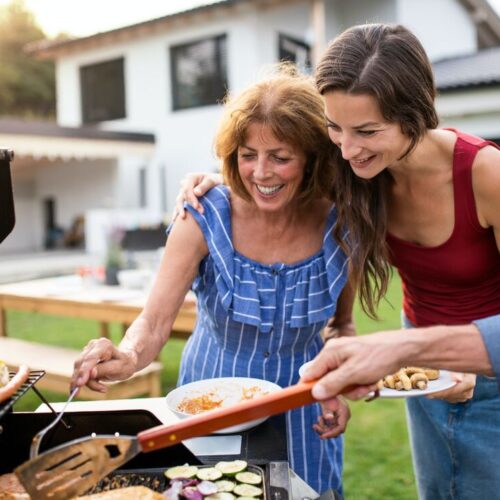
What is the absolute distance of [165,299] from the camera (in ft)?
6.74

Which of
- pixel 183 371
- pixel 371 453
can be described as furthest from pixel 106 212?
pixel 183 371

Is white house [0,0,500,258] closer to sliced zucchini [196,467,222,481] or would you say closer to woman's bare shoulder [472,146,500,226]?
woman's bare shoulder [472,146,500,226]

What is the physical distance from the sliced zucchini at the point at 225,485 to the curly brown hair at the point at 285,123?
1.05 m

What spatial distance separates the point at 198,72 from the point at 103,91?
3465mm

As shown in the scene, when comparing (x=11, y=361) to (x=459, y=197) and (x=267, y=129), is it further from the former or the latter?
(x=459, y=197)

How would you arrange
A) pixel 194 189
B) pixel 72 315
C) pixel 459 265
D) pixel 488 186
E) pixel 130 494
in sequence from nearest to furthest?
pixel 130 494 < pixel 488 186 < pixel 459 265 < pixel 194 189 < pixel 72 315

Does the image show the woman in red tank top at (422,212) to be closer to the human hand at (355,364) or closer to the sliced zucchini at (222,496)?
the human hand at (355,364)

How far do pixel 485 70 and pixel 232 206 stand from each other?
36.7 feet

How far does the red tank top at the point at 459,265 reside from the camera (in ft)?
6.05

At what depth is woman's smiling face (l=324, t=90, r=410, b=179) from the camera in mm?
1623

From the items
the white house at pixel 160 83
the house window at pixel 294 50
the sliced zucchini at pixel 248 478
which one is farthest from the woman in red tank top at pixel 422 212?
the house window at pixel 294 50

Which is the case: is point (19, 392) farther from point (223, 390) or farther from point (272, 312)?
point (272, 312)

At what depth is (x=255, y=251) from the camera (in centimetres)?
216

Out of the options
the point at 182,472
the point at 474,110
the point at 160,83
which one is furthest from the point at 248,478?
the point at 160,83
